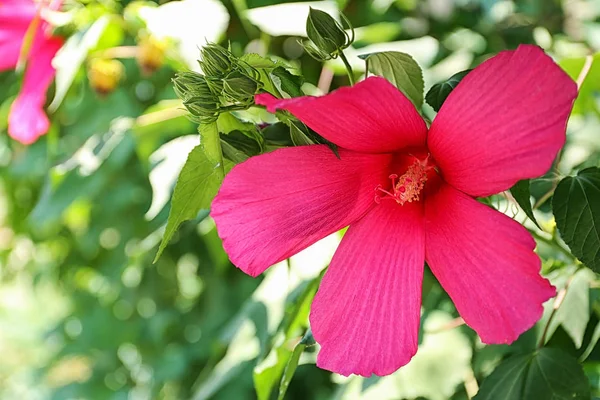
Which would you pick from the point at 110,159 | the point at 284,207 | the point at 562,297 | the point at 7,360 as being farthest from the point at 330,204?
the point at 7,360

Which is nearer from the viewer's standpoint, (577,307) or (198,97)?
(198,97)

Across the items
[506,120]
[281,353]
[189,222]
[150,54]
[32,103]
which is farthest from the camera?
[189,222]

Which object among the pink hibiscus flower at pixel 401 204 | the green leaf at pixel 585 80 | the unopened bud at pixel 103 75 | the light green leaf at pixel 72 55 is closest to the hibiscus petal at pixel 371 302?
the pink hibiscus flower at pixel 401 204

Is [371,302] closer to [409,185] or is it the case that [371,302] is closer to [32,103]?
[409,185]

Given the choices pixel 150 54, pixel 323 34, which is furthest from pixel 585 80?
pixel 150 54

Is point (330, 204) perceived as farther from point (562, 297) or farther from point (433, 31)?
point (433, 31)

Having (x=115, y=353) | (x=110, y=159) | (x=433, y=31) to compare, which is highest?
(x=433, y=31)
